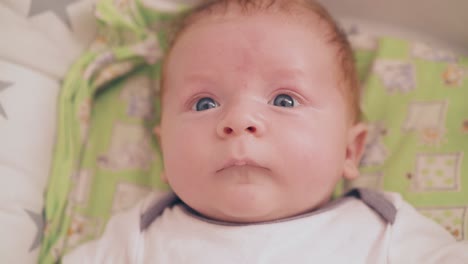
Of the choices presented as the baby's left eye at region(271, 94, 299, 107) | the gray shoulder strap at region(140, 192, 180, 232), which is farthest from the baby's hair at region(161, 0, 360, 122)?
the gray shoulder strap at region(140, 192, 180, 232)

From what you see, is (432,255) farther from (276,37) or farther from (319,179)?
(276,37)

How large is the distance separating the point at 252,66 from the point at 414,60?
0.59 meters

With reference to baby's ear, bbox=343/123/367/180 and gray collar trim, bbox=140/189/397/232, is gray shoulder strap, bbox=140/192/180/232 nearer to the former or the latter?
gray collar trim, bbox=140/189/397/232

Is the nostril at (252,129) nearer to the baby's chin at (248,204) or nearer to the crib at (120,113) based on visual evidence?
the baby's chin at (248,204)

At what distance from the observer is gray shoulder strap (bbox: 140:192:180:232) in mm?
1242

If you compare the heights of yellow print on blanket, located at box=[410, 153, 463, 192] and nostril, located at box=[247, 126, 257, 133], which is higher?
nostril, located at box=[247, 126, 257, 133]

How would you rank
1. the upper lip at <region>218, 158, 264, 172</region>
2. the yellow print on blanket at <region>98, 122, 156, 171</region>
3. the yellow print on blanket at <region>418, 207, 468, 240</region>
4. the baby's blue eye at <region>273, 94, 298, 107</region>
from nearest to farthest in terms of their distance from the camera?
1. the upper lip at <region>218, 158, 264, 172</region>
2. the baby's blue eye at <region>273, 94, 298, 107</region>
3. the yellow print on blanket at <region>418, 207, 468, 240</region>
4. the yellow print on blanket at <region>98, 122, 156, 171</region>

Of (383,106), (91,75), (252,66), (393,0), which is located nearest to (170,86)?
(252,66)

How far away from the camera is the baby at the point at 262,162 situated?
1066 millimetres

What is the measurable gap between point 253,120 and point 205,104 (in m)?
0.17

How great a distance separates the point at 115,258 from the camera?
1.19 metres

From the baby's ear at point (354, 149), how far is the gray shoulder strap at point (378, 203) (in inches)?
1.7

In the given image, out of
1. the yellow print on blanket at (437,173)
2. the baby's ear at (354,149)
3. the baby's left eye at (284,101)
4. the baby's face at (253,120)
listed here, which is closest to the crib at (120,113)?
the yellow print on blanket at (437,173)

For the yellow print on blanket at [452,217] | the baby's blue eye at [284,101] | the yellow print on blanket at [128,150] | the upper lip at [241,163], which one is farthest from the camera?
the yellow print on blanket at [128,150]
